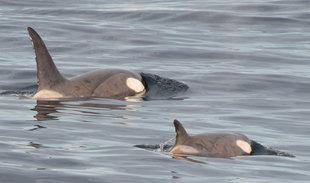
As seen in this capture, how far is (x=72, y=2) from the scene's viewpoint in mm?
32125

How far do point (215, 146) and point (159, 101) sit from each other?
4.09 metres

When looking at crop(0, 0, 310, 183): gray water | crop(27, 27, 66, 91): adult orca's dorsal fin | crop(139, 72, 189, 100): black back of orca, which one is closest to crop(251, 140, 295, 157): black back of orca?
crop(0, 0, 310, 183): gray water

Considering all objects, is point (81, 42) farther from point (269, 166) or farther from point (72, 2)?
point (269, 166)

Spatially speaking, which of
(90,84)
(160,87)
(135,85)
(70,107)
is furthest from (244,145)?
(160,87)

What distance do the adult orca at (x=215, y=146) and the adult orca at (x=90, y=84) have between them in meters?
4.33

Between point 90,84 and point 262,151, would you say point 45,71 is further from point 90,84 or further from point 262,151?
point 262,151

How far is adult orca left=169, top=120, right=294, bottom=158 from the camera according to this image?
9.66m

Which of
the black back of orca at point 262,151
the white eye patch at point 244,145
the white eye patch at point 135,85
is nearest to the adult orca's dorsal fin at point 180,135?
the white eye patch at point 244,145

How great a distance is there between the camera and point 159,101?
13867 mm

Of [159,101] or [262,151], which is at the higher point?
[159,101]

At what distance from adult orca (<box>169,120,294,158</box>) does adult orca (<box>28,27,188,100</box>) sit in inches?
171

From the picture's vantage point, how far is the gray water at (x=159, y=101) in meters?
8.86

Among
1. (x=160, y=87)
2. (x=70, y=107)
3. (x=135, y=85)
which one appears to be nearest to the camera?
(x=70, y=107)

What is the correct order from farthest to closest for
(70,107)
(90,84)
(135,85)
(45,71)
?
1. (135,85)
2. (90,84)
3. (45,71)
4. (70,107)
